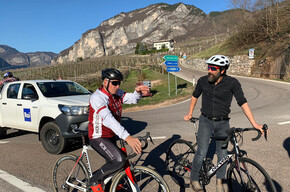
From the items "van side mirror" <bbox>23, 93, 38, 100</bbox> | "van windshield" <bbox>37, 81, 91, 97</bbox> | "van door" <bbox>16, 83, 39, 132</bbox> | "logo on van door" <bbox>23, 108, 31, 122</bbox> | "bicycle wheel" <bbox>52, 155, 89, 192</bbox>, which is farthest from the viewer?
"van windshield" <bbox>37, 81, 91, 97</bbox>

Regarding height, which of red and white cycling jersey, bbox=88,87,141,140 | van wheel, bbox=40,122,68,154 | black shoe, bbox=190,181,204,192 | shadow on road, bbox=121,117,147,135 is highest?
red and white cycling jersey, bbox=88,87,141,140

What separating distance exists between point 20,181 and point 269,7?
3102 cm

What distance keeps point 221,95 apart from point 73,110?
12.4 ft

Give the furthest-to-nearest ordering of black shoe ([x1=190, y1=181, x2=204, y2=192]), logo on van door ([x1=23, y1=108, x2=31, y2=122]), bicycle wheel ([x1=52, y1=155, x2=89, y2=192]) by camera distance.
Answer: logo on van door ([x1=23, y1=108, x2=31, y2=122]) → black shoe ([x1=190, y1=181, x2=204, y2=192]) → bicycle wheel ([x1=52, y1=155, x2=89, y2=192])

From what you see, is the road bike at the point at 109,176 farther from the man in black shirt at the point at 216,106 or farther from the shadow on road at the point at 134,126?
the shadow on road at the point at 134,126

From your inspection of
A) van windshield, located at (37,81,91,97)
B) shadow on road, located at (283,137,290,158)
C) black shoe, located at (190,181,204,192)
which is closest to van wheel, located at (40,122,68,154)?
van windshield, located at (37,81,91,97)

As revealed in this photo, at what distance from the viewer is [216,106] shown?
3270mm

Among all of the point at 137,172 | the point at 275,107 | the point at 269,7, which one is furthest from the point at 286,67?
the point at 137,172

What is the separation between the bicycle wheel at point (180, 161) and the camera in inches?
152

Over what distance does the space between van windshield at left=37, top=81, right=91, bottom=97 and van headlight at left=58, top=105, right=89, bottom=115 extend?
0.93 metres

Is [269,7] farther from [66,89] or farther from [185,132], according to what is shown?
[66,89]

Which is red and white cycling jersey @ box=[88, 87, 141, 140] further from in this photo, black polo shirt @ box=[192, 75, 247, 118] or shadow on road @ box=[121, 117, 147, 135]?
shadow on road @ box=[121, 117, 147, 135]

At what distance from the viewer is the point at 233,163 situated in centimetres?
305

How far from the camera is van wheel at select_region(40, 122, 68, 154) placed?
17.9 ft
